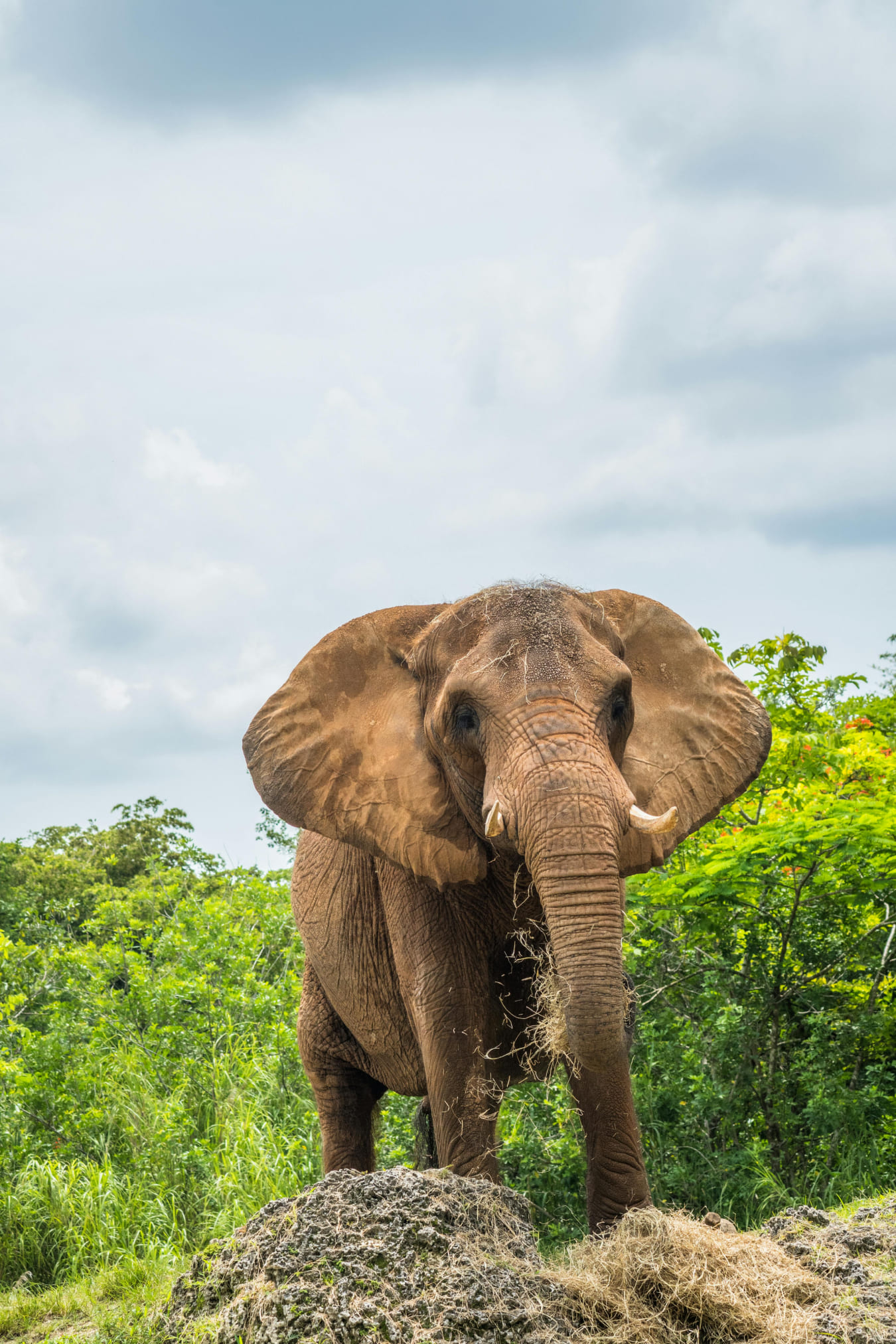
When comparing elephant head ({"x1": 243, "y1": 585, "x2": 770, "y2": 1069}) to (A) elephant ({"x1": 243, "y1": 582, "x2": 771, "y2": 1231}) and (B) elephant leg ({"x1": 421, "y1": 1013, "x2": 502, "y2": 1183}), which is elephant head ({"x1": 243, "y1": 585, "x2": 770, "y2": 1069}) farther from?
(B) elephant leg ({"x1": 421, "y1": 1013, "x2": 502, "y2": 1183})

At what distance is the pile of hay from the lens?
13.7ft

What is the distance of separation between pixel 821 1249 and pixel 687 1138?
363cm

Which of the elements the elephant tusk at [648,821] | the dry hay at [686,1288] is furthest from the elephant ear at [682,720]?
the dry hay at [686,1288]

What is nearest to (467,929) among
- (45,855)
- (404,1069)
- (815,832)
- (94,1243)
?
(404,1069)

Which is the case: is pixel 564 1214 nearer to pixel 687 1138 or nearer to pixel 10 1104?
pixel 687 1138

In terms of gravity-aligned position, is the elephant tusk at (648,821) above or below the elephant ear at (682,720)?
below

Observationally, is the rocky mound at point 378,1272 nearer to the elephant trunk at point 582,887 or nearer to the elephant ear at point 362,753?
the elephant trunk at point 582,887

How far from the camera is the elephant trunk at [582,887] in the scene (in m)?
4.41

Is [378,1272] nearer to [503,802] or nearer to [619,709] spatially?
[503,802]

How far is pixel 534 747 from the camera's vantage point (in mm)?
4734

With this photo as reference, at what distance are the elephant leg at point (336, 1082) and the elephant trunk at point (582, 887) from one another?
3213mm

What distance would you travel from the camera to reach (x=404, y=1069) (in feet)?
22.2

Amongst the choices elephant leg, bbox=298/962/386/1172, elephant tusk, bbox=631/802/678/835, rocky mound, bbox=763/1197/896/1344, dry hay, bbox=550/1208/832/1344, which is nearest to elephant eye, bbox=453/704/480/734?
elephant tusk, bbox=631/802/678/835

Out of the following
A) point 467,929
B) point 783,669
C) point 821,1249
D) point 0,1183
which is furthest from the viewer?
point 783,669
